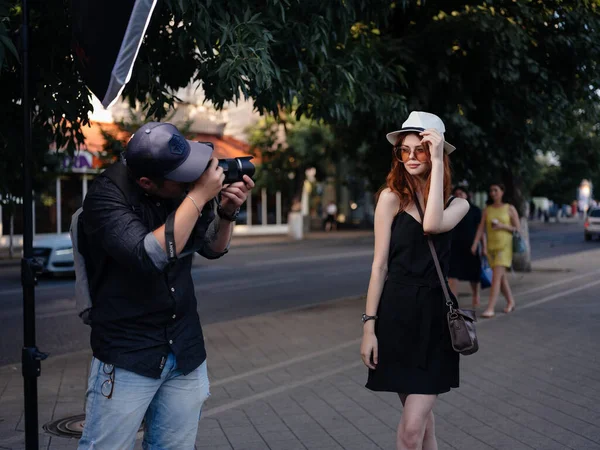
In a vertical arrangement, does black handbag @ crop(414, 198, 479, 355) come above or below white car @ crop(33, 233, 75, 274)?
above

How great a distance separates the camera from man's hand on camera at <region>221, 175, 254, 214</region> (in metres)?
2.70

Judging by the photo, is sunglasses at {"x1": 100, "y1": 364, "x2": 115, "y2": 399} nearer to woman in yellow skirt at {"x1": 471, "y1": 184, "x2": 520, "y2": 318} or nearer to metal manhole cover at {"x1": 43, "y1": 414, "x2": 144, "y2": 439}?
metal manhole cover at {"x1": 43, "y1": 414, "x2": 144, "y2": 439}

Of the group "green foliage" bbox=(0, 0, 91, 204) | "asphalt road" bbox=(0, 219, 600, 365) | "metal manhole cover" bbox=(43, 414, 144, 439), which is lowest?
"asphalt road" bbox=(0, 219, 600, 365)

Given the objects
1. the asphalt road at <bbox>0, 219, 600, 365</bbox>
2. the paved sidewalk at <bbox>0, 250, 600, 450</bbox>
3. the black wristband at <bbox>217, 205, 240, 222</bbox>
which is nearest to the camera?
the black wristband at <bbox>217, 205, 240, 222</bbox>

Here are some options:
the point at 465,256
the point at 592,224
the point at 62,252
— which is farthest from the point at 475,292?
the point at 592,224

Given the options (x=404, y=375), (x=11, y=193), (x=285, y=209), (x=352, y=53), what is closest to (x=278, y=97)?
(x=352, y=53)

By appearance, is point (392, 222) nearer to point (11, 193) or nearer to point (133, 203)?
point (133, 203)

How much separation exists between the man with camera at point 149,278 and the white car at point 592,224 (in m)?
32.7

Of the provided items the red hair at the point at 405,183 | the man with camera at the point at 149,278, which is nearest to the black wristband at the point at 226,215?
the man with camera at the point at 149,278

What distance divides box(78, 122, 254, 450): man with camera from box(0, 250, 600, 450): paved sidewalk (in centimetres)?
210

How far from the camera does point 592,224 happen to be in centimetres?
3316

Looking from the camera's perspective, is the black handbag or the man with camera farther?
the black handbag

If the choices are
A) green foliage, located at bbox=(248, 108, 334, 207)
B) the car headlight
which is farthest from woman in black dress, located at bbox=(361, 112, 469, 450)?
green foliage, located at bbox=(248, 108, 334, 207)

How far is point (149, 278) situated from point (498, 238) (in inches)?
319
